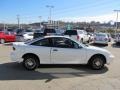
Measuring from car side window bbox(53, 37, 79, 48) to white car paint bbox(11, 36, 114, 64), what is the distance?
16 cm

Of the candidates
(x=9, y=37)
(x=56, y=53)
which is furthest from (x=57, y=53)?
(x=9, y=37)

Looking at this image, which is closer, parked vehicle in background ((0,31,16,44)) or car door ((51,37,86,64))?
car door ((51,37,86,64))

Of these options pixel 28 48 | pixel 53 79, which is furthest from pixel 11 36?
pixel 53 79

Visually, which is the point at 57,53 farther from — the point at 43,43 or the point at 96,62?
the point at 96,62

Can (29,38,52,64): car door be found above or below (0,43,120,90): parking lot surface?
above

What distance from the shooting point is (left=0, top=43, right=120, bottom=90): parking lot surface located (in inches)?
288

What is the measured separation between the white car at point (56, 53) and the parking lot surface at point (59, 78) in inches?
14.6

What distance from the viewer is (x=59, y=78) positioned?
855cm

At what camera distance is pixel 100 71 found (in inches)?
398

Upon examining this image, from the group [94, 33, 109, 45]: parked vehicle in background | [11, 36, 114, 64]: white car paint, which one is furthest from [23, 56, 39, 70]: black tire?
[94, 33, 109, 45]: parked vehicle in background

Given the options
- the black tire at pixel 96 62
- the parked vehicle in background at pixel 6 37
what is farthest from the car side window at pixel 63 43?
the parked vehicle in background at pixel 6 37

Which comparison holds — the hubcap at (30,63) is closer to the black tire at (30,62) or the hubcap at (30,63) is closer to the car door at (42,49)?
the black tire at (30,62)

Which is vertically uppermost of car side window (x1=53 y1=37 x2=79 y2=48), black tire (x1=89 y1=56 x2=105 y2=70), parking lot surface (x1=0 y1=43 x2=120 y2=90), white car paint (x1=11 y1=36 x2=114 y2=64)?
car side window (x1=53 y1=37 x2=79 y2=48)

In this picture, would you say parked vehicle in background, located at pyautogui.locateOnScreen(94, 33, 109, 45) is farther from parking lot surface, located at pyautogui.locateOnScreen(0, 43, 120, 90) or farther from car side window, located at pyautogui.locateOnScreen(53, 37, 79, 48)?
car side window, located at pyautogui.locateOnScreen(53, 37, 79, 48)
